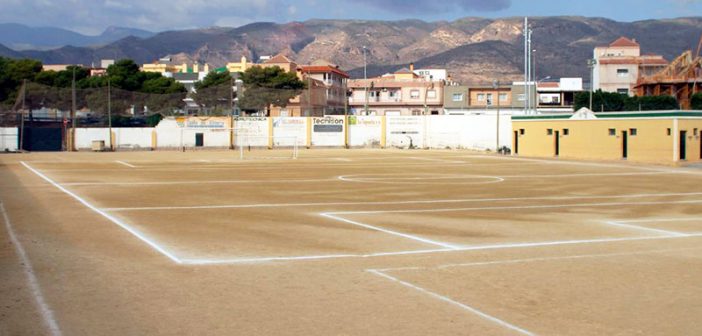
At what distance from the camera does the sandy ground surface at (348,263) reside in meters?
8.70

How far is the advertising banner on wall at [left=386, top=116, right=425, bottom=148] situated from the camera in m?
77.2

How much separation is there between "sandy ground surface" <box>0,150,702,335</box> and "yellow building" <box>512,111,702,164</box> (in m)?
23.2

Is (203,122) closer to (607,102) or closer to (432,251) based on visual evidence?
(607,102)

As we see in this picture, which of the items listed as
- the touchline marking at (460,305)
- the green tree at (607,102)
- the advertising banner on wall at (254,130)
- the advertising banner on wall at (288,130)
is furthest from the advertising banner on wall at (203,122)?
the touchline marking at (460,305)

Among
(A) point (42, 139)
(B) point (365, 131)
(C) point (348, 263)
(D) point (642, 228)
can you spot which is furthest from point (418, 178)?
(A) point (42, 139)

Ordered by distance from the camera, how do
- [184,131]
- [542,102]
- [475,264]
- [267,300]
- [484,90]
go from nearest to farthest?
[267,300]
[475,264]
[184,131]
[484,90]
[542,102]

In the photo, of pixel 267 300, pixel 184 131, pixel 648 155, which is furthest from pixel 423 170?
pixel 184 131

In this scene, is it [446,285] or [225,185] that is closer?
[446,285]

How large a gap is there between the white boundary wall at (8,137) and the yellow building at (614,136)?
4308 cm

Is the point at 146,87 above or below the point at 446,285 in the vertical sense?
above

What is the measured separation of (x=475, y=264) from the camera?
12.4 meters

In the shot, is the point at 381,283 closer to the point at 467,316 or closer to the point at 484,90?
the point at 467,316

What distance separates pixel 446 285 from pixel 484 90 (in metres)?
103

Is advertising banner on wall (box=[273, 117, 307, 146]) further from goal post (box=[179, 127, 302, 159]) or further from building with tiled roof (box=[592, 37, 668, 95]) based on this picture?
building with tiled roof (box=[592, 37, 668, 95])
